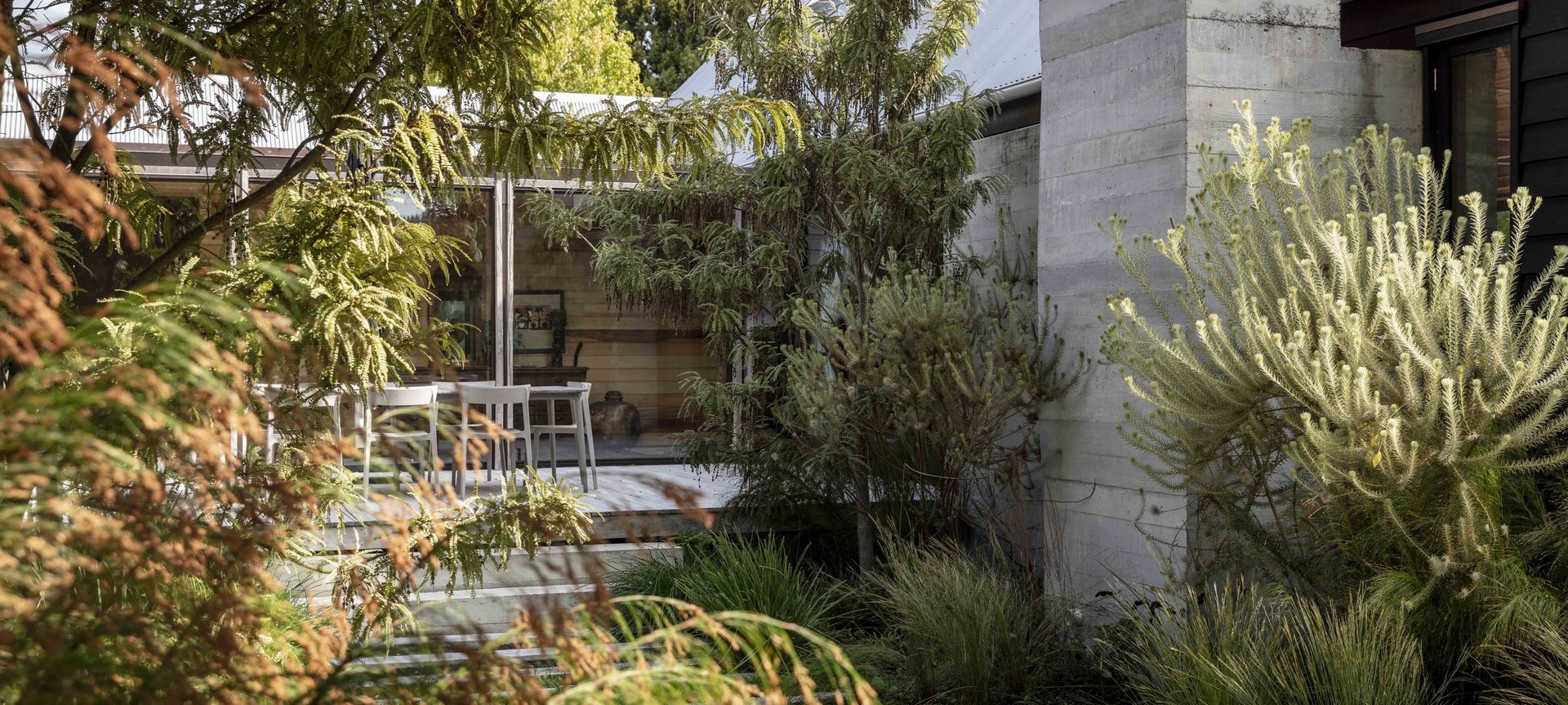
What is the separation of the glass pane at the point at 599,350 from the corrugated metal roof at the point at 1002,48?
1895mm

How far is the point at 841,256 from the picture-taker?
710cm

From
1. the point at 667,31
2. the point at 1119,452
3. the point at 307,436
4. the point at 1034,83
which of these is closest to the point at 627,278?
the point at 1034,83

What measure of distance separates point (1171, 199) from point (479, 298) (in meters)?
6.20

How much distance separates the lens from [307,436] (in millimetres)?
2004

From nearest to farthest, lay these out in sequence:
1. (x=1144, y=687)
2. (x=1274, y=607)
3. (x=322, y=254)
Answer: (x=322, y=254), (x=1144, y=687), (x=1274, y=607)

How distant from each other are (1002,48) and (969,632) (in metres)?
5.03

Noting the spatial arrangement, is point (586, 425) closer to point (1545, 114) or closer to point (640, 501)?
point (640, 501)

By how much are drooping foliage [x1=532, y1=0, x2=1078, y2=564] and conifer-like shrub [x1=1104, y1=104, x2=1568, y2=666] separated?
4.48ft

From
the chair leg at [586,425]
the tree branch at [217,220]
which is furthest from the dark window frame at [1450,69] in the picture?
the chair leg at [586,425]

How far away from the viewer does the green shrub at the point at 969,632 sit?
475 centimetres

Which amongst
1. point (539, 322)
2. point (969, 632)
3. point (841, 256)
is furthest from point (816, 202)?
point (539, 322)

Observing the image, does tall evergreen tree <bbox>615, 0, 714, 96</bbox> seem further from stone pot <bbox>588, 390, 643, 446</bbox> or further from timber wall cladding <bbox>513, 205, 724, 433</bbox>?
stone pot <bbox>588, 390, 643, 446</bbox>

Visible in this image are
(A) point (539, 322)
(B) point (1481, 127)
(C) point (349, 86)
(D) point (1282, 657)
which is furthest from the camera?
(A) point (539, 322)

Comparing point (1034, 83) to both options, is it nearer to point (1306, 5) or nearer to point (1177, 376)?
point (1306, 5)
